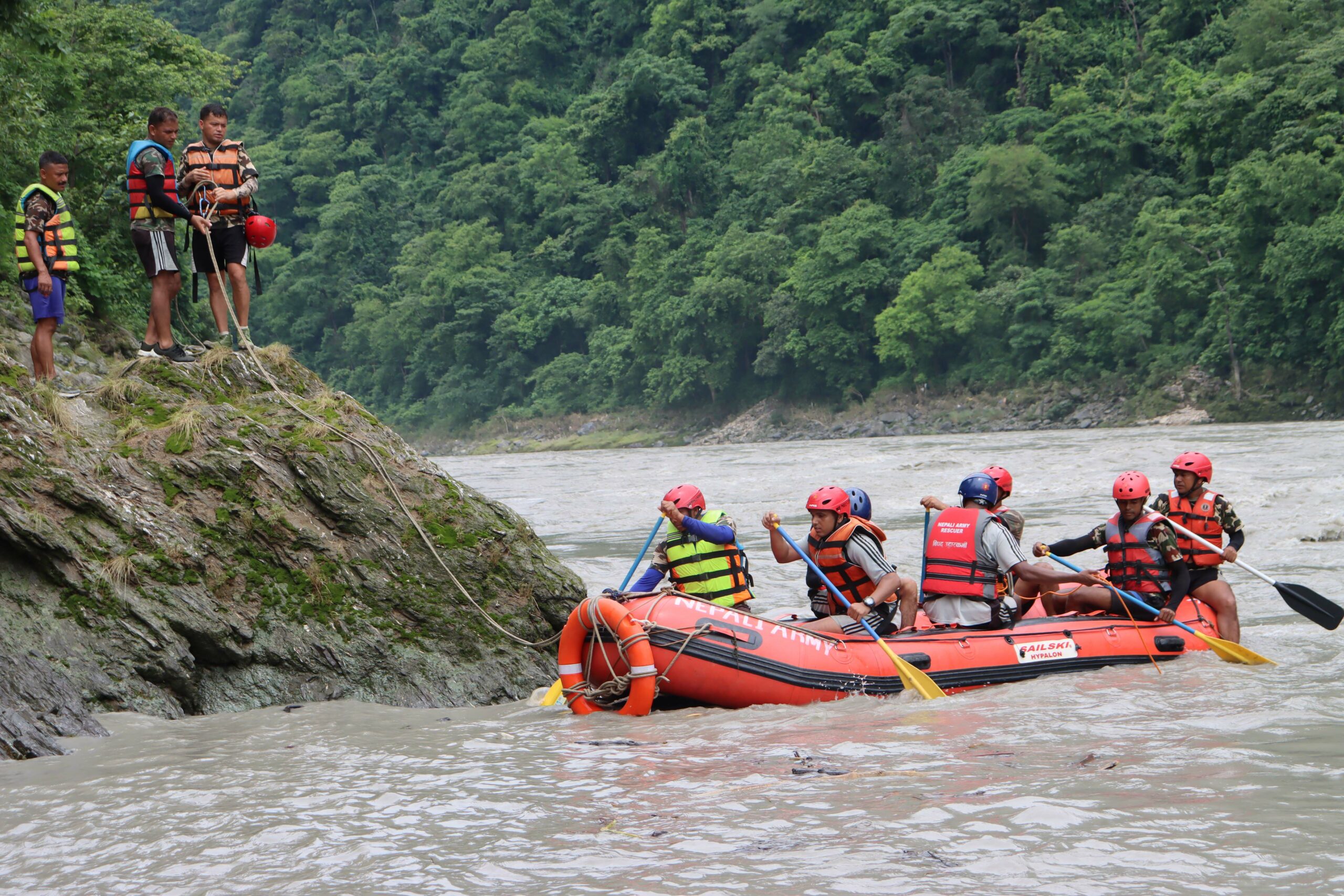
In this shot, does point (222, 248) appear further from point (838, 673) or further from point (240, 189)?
point (838, 673)

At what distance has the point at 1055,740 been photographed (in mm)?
6055

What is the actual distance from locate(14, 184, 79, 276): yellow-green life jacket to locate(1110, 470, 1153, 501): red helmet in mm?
6813

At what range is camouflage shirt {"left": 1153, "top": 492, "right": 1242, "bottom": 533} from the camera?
28.5 ft

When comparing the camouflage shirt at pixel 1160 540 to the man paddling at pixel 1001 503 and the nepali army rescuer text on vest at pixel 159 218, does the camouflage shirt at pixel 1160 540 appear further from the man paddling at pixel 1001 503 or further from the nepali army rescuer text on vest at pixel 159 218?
the nepali army rescuer text on vest at pixel 159 218

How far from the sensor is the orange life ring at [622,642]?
695 cm

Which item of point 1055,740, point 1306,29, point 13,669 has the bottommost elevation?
point 1055,740

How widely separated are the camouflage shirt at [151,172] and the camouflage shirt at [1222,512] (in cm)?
674

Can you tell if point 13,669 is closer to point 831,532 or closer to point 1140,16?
point 831,532

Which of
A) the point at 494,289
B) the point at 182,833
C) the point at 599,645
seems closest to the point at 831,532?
the point at 599,645

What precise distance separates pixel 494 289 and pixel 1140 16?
36.0 metres

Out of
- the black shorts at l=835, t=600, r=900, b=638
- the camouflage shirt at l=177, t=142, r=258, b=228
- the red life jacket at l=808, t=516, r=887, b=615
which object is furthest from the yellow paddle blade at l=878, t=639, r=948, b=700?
the camouflage shirt at l=177, t=142, r=258, b=228

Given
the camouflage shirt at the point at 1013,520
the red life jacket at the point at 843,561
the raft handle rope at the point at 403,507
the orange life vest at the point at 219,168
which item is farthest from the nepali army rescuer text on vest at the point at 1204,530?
the orange life vest at the point at 219,168

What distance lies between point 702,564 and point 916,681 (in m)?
1.47

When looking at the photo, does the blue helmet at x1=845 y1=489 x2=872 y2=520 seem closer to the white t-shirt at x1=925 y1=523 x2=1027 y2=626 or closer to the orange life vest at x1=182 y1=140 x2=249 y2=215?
the white t-shirt at x1=925 y1=523 x2=1027 y2=626
